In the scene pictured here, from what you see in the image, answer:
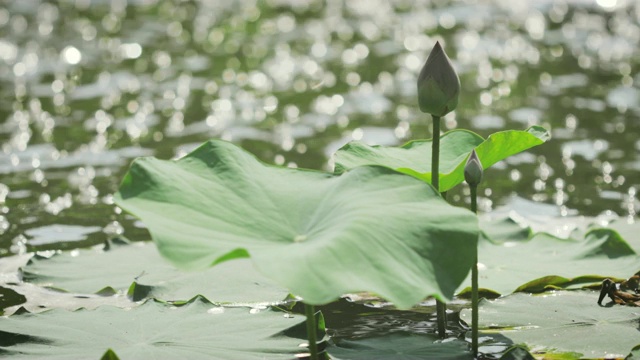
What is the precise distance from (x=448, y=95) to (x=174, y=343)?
29.5 inches

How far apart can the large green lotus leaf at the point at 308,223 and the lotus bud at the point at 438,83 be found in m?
0.16

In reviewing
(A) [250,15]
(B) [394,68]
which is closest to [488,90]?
(B) [394,68]

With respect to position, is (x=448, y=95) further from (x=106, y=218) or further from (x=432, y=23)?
(x=432, y=23)

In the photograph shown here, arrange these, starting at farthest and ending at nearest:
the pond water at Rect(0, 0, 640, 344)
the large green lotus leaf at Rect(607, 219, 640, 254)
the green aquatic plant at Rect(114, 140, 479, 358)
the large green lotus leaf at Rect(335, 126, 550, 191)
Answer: the pond water at Rect(0, 0, 640, 344) → the large green lotus leaf at Rect(607, 219, 640, 254) → the large green lotus leaf at Rect(335, 126, 550, 191) → the green aquatic plant at Rect(114, 140, 479, 358)

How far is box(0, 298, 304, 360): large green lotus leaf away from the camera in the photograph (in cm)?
189

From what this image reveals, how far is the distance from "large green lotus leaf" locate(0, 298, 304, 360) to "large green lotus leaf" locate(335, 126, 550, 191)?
1.30 ft

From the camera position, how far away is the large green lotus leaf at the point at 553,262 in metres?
2.43

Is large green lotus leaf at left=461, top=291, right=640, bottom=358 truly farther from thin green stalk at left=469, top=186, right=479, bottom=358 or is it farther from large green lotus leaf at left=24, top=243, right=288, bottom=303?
large green lotus leaf at left=24, top=243, right=288, bottom=303

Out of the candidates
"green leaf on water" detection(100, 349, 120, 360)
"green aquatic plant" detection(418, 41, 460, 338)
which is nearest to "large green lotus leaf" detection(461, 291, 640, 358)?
"green aquatic plant" detection(418, 41, 460, 338)

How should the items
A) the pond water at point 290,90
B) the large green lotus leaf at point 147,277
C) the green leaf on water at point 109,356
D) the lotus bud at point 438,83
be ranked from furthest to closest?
the pond water at point 290,90 → the large green lotus leaf at point 147,277 → the lotus bud at point 438,83 → the green leaf on water at point 109,356

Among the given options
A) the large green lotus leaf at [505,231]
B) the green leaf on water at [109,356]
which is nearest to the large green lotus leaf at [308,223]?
the green leaf on water at [109,356]

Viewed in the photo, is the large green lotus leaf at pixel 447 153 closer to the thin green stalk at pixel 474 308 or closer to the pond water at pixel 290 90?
the thin green stalk at pixel 474 308

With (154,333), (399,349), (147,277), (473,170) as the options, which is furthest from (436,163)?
(147,277)

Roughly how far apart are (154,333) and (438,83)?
0.79 m
